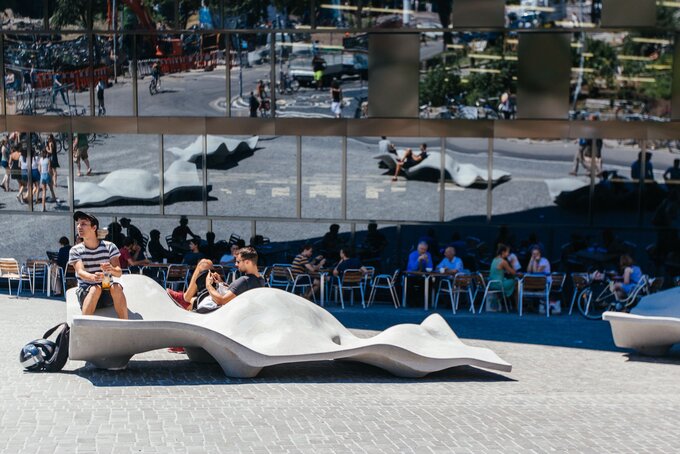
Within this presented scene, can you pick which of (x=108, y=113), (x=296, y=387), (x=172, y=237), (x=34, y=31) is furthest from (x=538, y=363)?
(x=34, y=31)

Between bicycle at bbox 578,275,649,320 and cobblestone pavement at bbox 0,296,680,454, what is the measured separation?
379 cm

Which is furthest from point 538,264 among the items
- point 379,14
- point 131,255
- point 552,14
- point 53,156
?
point 53,156

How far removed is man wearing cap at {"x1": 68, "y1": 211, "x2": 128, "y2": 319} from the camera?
12.8 metres

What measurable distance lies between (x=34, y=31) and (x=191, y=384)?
12.4 meters

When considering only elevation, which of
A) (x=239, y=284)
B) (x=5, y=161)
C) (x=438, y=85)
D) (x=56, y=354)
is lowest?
(x=56, y=354)

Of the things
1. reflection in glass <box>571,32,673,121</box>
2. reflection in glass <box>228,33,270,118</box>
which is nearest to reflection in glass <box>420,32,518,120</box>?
reflection in glass <box>571,32,673,121</box>

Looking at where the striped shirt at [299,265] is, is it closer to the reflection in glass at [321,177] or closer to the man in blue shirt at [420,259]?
the reflection in glass at [321,177]

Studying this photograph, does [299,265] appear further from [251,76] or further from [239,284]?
[239,284]

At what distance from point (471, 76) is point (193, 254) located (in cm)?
595

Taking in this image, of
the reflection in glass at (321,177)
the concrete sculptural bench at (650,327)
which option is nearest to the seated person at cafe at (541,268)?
the reflection in glass at (321,177)

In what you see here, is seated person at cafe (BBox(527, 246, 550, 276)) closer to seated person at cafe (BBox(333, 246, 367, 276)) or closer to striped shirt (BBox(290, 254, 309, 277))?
seated person at cafe (BBox(333, 246, 367, 276))

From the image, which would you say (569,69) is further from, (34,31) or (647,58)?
(34,31)

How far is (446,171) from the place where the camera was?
22078 millimetres

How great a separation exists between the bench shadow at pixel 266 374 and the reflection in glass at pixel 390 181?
7.90 metres
